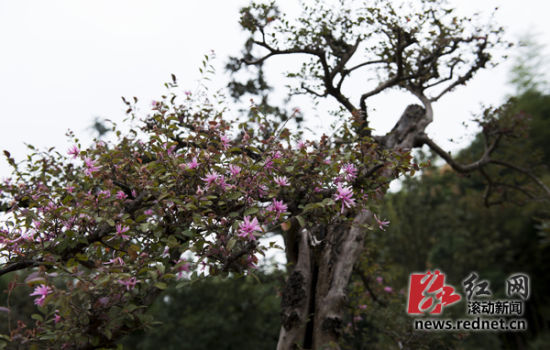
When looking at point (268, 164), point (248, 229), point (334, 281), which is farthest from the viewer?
point (334, 281)

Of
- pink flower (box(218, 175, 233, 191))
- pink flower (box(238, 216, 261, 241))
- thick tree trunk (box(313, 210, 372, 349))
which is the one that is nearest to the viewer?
pink flower (box(238, 216, 261, 241))

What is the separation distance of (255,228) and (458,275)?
1334cm

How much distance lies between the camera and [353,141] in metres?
2.85

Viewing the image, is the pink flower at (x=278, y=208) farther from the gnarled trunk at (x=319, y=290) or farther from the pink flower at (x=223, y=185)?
the gnarled trunk at (x=319, y=290)

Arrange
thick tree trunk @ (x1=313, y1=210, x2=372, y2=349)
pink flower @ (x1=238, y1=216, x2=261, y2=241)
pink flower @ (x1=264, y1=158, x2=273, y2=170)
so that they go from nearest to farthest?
pink flower @ (x1=238, y1=216, x2=261, y2=241) → pink flower @ (x1=264, y1=158, x2=273, y2=170) → thick tree trunk @ (x1=313, y1=210, x2=372, y2=349)

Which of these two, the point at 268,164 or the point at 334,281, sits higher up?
the point at 268,164

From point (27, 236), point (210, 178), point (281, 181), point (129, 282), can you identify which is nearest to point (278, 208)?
point (281, 181)

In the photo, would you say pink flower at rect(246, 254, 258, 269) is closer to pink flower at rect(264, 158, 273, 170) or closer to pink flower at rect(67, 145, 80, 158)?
pink flower at rect(264, 158, 273, 170)

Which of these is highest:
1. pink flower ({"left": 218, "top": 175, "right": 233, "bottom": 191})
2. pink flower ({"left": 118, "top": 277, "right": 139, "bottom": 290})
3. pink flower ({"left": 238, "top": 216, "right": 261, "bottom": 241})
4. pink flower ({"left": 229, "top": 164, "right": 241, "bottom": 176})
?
pink flower ({"left": 229, "top": 164, "right": 241, "bottom": 176})
